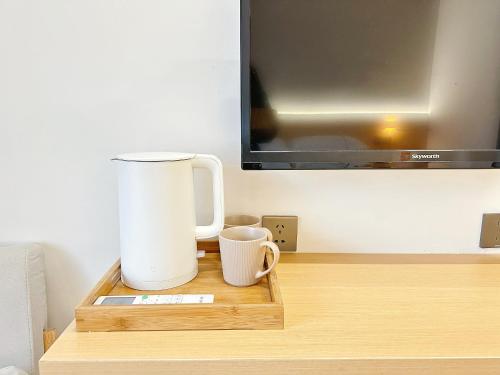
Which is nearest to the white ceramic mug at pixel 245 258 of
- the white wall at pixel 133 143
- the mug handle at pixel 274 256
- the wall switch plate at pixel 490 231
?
the mug handle at pixel 274 256

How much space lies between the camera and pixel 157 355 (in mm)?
533

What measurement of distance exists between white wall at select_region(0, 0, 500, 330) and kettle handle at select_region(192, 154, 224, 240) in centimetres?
17

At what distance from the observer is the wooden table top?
20.8 inches

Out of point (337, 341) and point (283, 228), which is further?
point (283, 228)

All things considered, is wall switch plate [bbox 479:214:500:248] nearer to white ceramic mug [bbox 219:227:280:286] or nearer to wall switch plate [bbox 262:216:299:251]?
wall switch plate [bbox 262:216:299:251]

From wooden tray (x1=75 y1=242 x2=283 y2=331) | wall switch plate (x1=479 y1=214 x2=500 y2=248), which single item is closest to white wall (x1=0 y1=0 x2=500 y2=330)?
wall switch plate (x1=479 y1=214 x2=500 y2=248)

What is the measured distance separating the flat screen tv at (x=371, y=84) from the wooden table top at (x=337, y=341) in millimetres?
277

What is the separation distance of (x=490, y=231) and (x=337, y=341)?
2.13 ft

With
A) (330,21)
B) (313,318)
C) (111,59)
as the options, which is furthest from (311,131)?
(111,59)

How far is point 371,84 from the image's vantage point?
2.49ft

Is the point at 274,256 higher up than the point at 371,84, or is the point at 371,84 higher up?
the point at 371,84

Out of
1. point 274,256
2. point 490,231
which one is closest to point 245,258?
point 274,256

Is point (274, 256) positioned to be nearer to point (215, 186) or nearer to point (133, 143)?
point (215, 186)

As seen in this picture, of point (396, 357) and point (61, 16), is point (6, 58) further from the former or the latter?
point (396, 357)
